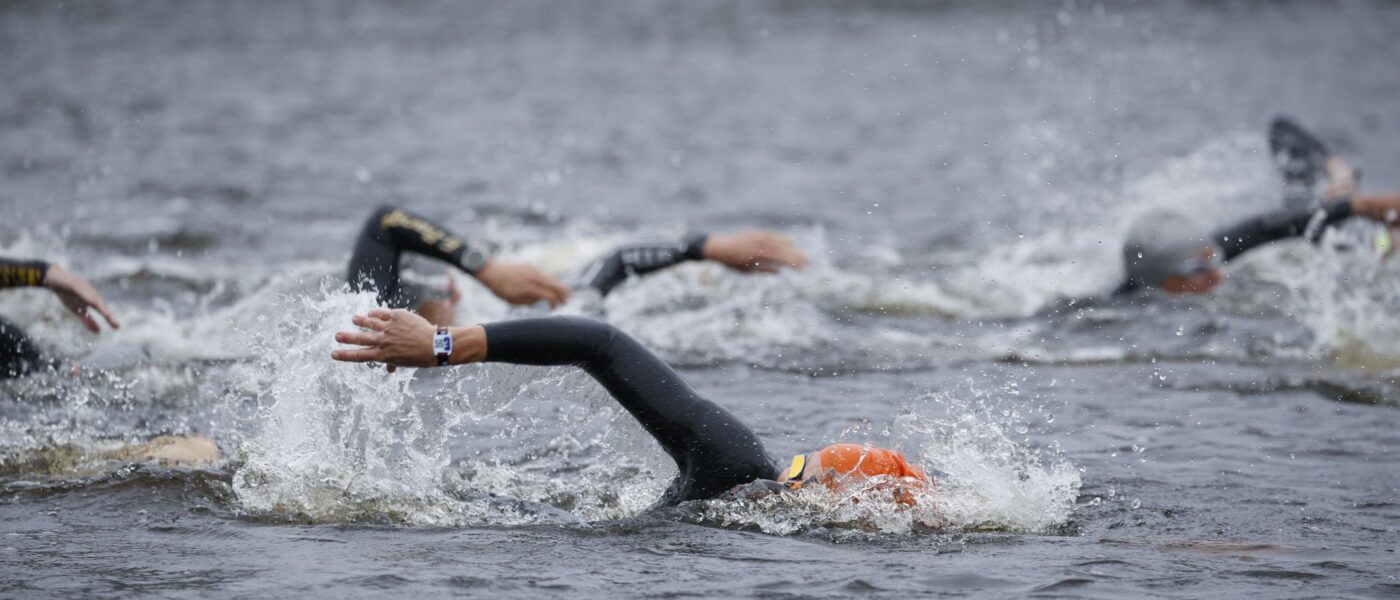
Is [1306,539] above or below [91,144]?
below

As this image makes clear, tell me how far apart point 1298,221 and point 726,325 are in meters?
3.89

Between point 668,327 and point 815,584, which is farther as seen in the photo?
point 668,327

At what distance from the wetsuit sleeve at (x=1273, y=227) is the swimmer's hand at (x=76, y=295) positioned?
6.98 meters

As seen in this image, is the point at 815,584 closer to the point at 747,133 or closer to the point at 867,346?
the point at 867,346

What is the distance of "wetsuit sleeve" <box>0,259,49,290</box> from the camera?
23.8ft

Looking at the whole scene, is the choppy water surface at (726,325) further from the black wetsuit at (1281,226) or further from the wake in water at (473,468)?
the black wetsuit at (1281,226)

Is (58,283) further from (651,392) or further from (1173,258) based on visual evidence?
(1173,258)

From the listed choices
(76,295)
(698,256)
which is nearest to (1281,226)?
(698,256)

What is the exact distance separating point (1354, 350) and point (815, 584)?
5.21 meters

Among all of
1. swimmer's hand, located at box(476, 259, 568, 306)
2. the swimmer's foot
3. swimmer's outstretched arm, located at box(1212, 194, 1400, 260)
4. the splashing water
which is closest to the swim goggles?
swimmer's hand, located at box(476, 259, 568, 306)

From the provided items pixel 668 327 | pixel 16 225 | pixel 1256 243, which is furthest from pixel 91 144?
pixel 1256 243

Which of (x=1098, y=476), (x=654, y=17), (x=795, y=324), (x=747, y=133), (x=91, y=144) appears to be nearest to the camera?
(x=1098, y=476)

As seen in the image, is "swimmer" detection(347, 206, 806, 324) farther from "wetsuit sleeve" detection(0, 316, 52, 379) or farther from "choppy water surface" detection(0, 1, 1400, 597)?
"wetsuit sleeve" detection(0, 316, 52, 379)

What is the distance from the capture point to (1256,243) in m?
9.79
